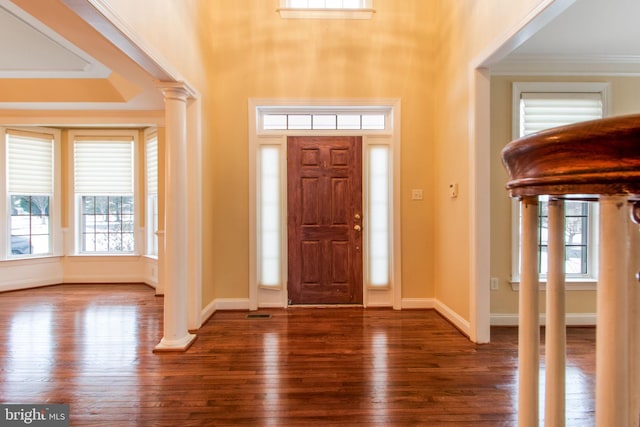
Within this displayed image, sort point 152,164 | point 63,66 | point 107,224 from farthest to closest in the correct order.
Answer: point 107,224, point 152,164, point 63,66

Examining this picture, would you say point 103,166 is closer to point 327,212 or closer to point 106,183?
point 106,183

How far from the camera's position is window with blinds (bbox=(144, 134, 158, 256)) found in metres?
4.83

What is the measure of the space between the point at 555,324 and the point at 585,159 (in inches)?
12.0

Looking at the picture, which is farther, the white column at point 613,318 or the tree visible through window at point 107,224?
the tree visible through window at point 107,224

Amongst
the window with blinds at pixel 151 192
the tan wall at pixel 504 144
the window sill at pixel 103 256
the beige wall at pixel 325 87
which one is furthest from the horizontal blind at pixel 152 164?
the tan wall at pixel 504 144

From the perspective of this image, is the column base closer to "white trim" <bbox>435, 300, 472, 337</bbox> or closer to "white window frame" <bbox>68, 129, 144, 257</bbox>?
"white trim" <bbox>435, 300, 472, 337</bbox>

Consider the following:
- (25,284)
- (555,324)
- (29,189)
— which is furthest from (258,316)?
(29,189)

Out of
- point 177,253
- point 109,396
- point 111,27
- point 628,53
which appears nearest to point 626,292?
point 111,27

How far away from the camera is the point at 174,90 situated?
268 centimetres

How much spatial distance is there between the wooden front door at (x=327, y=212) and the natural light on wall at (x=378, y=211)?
13 centimetres

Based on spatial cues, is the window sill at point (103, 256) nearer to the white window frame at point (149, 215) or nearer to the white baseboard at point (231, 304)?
the white window frame at point (149, 215)

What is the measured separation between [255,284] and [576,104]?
12.3 ft

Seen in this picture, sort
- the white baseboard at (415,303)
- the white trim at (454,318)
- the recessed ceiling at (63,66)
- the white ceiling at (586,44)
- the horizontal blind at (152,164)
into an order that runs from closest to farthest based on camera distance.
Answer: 1. the recessed ceiling at (63,66)
2. the white ceiling at (586,44)
3. the white trim at (454,318)
4. the white baseboard at (415,303)
5. the horizontal blind at (152,164)

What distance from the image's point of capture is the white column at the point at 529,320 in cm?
61
